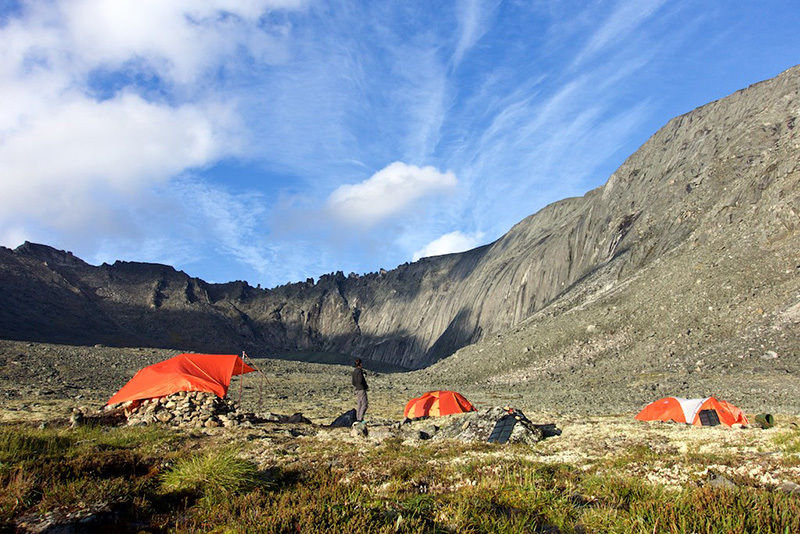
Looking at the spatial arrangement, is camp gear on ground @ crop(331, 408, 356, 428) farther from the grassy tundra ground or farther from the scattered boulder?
the grassy tundra ground

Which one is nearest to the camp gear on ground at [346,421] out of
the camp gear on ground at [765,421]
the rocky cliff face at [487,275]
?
the camp gear on ground at [765,421]

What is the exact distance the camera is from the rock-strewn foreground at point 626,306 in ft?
104

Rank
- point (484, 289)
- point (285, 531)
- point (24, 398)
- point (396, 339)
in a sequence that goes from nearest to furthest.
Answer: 1. point (285, 531)
2. point (24, 398)
3. point (484, 289)
4. point (396, 339)

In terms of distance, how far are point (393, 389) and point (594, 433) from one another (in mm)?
33464

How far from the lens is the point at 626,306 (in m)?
44.0

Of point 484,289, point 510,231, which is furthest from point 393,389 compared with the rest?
point 510,231

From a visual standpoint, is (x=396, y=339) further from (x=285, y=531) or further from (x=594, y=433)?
(x=285, y=531)

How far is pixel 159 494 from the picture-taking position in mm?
6234

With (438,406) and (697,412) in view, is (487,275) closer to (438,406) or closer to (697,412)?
(438,406)

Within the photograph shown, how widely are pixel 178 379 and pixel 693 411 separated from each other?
2080 centimetres

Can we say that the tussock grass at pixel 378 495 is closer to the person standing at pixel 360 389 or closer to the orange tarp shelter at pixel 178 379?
the orange tarp shelter at pixel 178 379

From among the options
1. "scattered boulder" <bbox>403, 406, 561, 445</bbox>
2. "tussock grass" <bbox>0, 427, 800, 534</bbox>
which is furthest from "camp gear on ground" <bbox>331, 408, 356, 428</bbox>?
"tussock grass" <bbox>0, 427, 800, 534</bbox>

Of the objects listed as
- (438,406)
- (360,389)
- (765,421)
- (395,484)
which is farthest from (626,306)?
(395,484)

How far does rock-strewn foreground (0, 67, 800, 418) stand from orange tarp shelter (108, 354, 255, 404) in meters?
7.79
